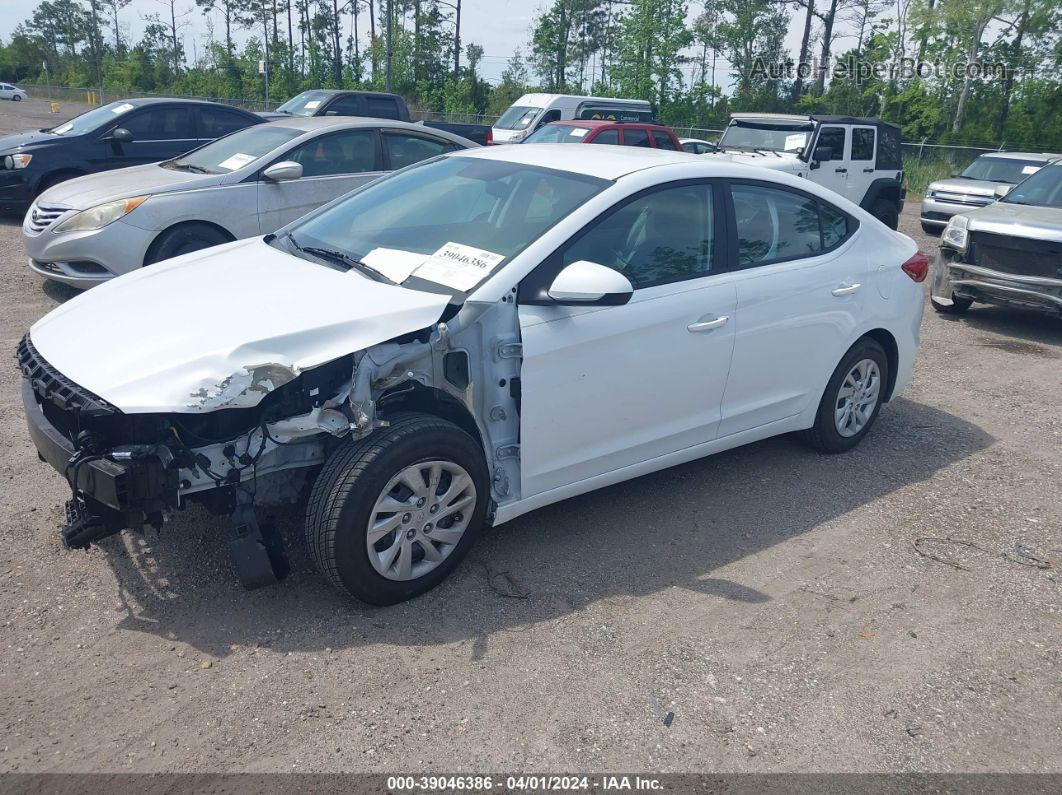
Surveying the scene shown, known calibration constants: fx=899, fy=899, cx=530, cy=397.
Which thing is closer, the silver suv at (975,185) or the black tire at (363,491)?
the black tire at (363,491)

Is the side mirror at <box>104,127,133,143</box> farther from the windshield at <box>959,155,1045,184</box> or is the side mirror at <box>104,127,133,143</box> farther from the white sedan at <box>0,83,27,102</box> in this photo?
the white sedan at <box>0,83,27,102</box>

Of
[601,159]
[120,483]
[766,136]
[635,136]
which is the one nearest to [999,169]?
[766,136]

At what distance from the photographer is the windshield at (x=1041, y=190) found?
927cm

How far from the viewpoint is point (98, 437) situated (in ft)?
10.4

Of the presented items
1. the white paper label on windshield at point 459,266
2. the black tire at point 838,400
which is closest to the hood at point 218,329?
the white paper label on windshield at point 459,266

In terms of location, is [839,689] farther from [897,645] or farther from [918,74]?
[918,74]

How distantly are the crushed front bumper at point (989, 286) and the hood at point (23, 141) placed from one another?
10.2 m

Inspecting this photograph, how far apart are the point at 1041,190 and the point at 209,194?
831 cm

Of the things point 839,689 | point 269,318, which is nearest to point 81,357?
point 269,318

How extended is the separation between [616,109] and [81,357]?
19.4 m

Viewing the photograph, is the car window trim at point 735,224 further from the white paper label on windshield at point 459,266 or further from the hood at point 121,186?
the hood at point 121,186

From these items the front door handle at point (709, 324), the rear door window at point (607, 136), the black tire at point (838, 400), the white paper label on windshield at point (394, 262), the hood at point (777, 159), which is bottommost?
the black tire at point (838, 400)

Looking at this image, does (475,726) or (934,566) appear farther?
(934,566)

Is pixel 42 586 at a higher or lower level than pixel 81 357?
lower
